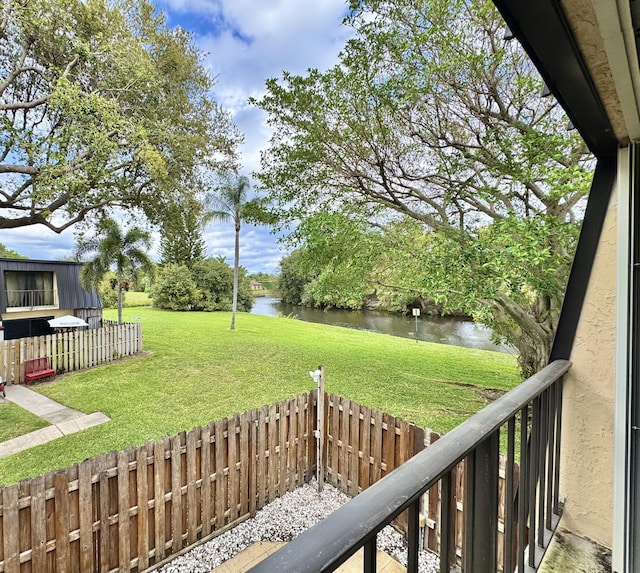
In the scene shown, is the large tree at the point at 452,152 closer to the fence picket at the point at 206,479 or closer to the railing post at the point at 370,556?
the fence picket at the point at 206,479

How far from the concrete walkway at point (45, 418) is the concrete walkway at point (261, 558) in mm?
3187

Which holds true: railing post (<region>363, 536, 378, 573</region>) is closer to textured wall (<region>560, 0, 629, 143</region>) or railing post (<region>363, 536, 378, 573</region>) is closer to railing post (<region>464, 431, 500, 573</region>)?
railing post (<region>464, 431, 500, 573</region>)

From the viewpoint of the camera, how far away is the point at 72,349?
696cm

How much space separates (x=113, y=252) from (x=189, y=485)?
818cm

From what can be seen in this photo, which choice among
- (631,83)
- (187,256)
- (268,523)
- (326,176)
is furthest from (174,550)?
(187,256)

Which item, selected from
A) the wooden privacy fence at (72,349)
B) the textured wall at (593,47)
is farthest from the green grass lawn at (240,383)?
the textured wall at (593,47)

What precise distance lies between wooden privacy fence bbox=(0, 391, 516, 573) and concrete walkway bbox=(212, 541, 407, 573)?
40cm

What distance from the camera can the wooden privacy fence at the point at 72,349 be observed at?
6121 mm

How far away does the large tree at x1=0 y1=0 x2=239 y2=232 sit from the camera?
5.38 metres

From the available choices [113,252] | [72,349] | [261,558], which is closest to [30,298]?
[113,252]

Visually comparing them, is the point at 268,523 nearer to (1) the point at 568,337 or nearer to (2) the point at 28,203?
(1) the point at 568,337

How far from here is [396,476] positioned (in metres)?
0.54

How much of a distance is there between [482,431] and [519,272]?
3482 mm

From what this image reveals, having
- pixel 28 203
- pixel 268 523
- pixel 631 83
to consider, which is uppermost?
pixel 28 203
